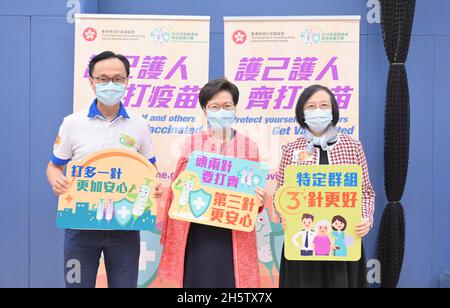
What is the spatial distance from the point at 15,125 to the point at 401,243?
274cm

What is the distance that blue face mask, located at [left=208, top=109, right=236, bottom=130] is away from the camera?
2.62m

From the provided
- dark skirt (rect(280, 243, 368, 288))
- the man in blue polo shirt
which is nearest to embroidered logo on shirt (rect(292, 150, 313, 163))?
dark skirt (rect(280, 243, 368, 288))

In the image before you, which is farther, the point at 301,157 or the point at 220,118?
the point at 220,118

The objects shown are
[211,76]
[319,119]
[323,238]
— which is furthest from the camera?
[211,76]

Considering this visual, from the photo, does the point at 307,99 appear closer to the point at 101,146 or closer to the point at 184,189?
the point at 184,189

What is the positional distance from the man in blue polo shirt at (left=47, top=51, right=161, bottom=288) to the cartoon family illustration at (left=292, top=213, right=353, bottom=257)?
75 cm

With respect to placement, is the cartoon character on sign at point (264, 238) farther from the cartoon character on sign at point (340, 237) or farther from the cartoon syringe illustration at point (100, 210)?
the cartoon syringe illustration at point (100, 210)

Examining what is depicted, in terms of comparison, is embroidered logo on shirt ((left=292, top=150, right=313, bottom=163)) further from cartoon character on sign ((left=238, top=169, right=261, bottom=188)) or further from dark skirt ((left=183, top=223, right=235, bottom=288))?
dark skirt ((left=183, top=223, right=235, bottom=288))

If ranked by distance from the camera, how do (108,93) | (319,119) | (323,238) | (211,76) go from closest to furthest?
(323,238), (319,119), (108,93), (211,76)

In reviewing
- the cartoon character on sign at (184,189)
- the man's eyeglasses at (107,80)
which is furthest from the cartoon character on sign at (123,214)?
the man's eyeglasses at (107,80)

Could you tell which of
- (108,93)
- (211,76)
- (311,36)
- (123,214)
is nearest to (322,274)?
(123,214)

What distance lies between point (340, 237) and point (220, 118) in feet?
2.69

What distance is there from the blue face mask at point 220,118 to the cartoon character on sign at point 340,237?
71 cm

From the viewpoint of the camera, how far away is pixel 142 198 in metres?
2.57
